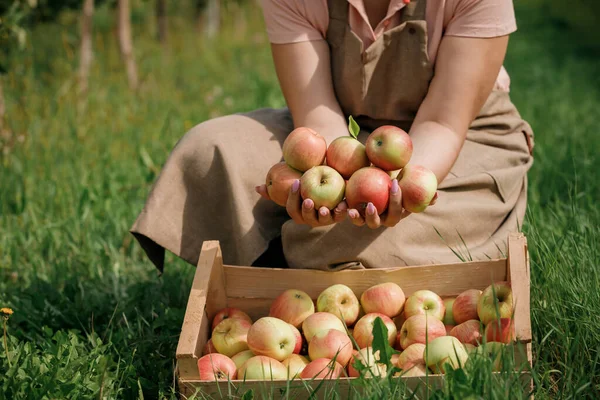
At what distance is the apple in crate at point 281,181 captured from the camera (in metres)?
2.04

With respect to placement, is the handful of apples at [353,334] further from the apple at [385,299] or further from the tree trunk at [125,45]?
the tree trunk at [125,45]

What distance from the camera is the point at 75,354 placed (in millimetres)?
2119

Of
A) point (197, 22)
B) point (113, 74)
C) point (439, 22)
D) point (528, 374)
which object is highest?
point (439, 22)

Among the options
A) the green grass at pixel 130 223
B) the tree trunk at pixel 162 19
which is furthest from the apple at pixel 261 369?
the tree trunk at pixel 162 19

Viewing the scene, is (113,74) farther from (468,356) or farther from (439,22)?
(468,356)

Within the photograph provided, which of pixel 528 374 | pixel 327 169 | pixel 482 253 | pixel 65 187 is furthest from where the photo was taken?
pixel 65 187

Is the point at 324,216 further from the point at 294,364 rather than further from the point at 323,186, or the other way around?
the point at 294,364

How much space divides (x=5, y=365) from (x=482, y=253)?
1.50 m

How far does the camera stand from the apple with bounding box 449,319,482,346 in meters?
1.89

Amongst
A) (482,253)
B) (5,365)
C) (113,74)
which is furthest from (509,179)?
(113,74)

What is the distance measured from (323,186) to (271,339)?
437 mm

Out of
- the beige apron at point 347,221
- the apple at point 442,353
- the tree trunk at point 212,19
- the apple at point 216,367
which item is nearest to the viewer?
the apple at point 442,353

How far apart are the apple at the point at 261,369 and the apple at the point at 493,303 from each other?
557mm

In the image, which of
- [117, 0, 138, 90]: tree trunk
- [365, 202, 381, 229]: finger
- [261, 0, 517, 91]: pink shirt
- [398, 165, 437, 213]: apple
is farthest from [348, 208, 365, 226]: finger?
[117, 0, 138, 90]: tree trunk
